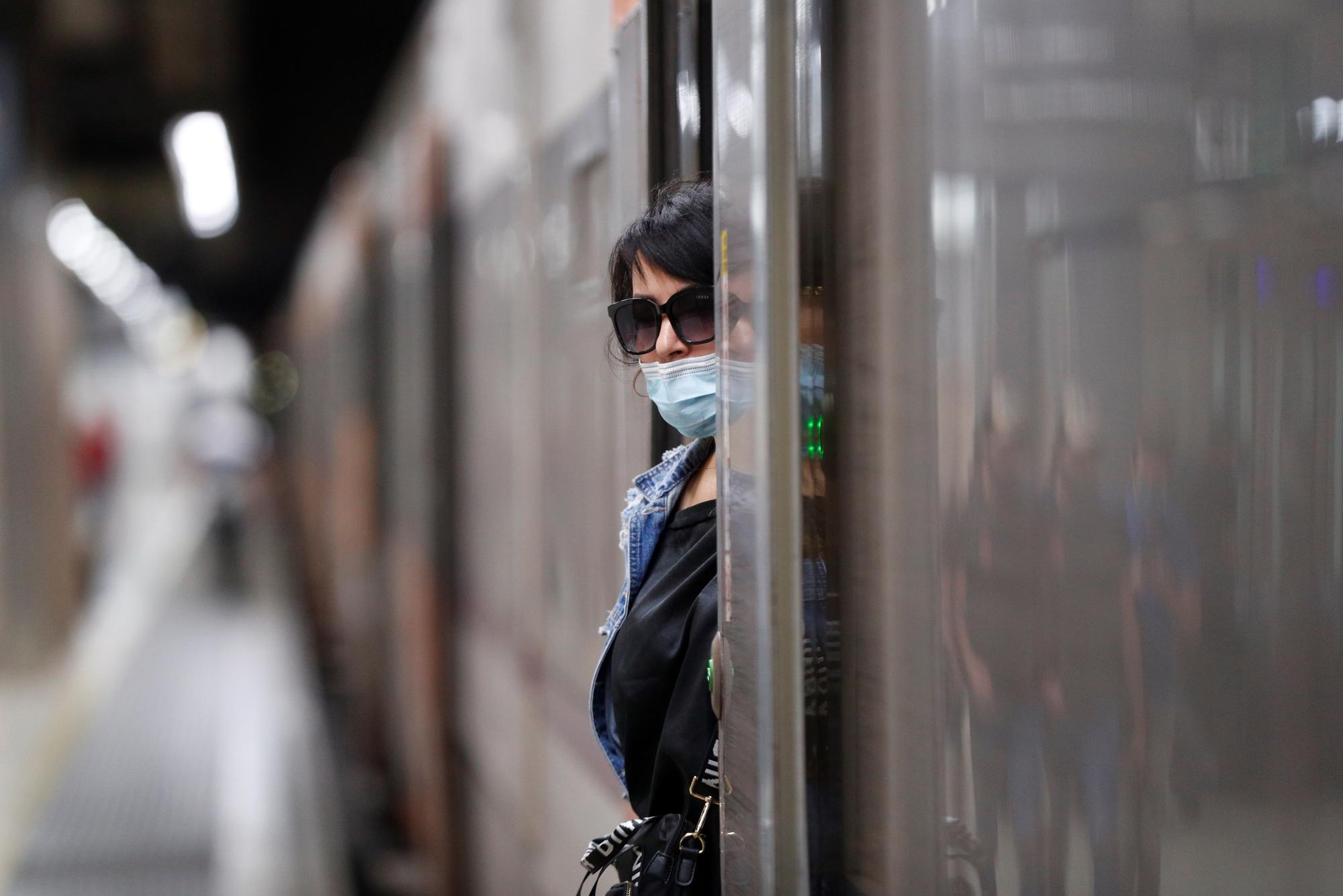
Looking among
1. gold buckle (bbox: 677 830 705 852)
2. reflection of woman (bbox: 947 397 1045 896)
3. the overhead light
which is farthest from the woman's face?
the overhead light

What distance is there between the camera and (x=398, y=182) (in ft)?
15.0

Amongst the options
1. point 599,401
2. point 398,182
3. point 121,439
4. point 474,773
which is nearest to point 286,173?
point 121,439

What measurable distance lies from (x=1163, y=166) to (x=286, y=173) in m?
14.7

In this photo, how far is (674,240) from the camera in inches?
49.0

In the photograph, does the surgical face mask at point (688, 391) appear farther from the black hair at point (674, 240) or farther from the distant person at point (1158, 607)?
the distant person at point (1158, 607)

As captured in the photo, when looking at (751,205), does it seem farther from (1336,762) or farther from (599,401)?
(599,401)

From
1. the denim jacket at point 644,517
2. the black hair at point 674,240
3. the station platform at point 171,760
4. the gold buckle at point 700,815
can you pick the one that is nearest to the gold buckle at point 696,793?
the gold buckle at point 700,815

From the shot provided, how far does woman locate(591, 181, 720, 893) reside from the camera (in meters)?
1.22

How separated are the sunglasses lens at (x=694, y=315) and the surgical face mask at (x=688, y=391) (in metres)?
0.02

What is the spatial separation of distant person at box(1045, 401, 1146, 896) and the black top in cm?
43

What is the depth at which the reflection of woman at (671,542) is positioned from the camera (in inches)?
47.9

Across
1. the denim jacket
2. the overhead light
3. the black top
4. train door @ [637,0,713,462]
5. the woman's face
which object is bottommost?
the black top

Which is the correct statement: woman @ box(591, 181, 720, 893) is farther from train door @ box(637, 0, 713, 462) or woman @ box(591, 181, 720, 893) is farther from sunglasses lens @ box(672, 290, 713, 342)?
train door @ box(637, 0, 713, 462)

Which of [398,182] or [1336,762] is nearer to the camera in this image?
[1336,762]
